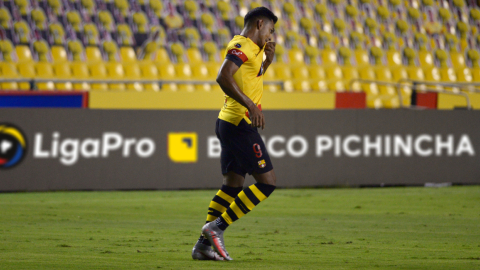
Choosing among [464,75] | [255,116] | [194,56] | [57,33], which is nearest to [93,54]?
[57,33]

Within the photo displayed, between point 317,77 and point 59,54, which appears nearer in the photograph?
point 59,54

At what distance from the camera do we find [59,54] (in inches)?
627

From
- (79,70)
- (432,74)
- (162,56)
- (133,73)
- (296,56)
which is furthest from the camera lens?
(432,74)

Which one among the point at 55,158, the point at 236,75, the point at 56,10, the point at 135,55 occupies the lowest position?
the point at 55,158

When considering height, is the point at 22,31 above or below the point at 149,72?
above

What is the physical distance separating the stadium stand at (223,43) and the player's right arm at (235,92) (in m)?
8.68

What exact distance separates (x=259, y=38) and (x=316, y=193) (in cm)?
684

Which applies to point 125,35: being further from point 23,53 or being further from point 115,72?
point 23,53

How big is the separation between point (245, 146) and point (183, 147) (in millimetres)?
6753

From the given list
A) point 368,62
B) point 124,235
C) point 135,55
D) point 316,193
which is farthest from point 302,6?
point 124,235

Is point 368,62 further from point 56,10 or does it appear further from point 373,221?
Result: point 373,221

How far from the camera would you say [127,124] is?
1155 cm

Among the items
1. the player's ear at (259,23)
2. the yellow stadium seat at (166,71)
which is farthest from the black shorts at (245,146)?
the yellow stadium seat at (166,71)

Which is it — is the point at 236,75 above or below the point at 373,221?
above
